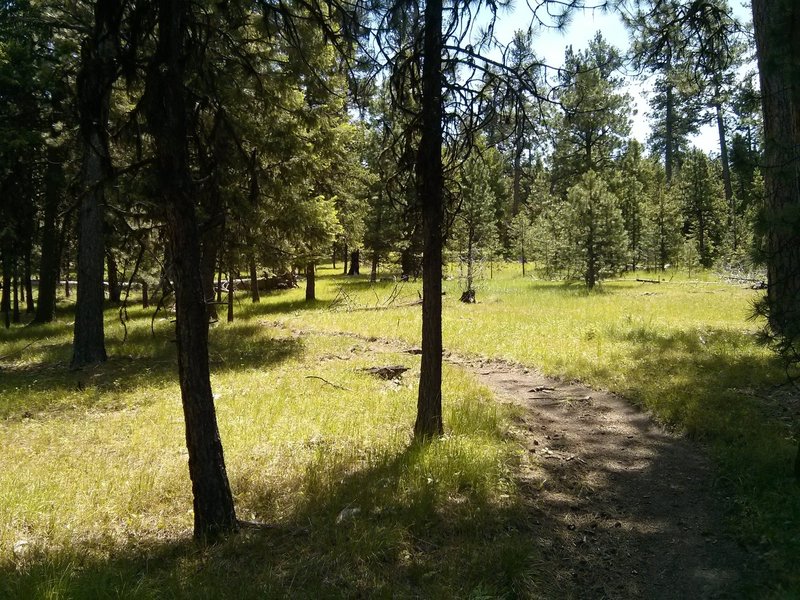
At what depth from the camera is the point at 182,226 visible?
12.4 feet

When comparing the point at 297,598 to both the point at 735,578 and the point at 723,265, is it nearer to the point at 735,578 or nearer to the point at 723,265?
the point at 735,578

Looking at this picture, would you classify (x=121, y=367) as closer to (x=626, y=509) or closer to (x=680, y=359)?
(x=626, y=509)

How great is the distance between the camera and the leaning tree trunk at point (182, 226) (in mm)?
3701

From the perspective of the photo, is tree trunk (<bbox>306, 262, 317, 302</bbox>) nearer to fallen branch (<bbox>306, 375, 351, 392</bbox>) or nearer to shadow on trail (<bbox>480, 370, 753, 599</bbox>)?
fallen branch (<bbox>306, 375, 351, 392</bbox>)

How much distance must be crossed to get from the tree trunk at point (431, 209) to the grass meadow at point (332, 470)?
0.55 m

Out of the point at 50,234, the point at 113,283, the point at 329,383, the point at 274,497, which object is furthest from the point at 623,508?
the point at 113,283

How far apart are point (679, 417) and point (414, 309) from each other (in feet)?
47.0

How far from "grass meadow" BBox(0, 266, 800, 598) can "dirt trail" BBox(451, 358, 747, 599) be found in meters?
0.23

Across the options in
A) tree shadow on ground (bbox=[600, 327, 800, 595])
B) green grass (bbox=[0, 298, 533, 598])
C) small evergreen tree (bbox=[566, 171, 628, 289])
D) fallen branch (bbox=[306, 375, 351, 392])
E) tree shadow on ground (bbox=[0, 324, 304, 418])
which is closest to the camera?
green grass (bbox=[0, 298, 533, 598])

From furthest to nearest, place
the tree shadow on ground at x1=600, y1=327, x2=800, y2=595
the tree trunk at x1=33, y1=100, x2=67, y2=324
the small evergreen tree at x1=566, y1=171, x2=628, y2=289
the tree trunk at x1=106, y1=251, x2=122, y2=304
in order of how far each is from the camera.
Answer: the small evergreen tree at x1=566, y1=171, x2=628, y2=289
the tree trunk at x1=106, y1=251, x2=122, y2=304
the tree trunk at x1=33, y1=100, x2=67, y2=324
the tree shadow on ground at x1=600, y1=327, x2=800, y2=595

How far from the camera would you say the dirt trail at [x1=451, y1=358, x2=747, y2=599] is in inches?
153

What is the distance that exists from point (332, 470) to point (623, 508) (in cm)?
298

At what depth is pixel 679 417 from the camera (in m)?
6.90

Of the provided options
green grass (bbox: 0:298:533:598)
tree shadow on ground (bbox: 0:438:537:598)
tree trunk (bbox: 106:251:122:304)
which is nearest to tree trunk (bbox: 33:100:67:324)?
tree trunk (bbox: 106:251:122:304)
